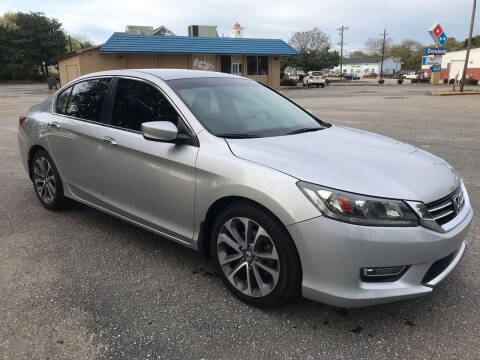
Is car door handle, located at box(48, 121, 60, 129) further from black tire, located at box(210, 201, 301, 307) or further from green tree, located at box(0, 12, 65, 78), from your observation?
green tree, located at box(0, 12, 65, 78)

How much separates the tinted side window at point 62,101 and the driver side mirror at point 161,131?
182 cm

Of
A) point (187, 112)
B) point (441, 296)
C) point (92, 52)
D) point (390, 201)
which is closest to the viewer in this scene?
point (390, 201)

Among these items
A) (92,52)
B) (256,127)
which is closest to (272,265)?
(256,127)

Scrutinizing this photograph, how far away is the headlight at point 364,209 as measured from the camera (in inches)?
92.9

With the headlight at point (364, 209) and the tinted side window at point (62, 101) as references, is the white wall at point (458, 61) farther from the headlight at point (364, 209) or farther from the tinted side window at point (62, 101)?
the headlight at point (364, 209)

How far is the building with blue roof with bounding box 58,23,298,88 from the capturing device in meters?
33.8

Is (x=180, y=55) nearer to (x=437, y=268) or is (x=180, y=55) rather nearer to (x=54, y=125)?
(x=54, y=125)

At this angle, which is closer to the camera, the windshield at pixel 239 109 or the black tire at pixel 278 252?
the black tire at pixel 278 252

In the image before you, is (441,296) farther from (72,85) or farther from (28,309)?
(72,85)

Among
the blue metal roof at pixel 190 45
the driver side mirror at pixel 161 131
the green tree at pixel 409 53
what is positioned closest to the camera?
the driver side mirror at pixel 161 131

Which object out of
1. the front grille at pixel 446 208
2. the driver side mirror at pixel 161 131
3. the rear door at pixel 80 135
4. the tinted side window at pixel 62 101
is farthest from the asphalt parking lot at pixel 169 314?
the tinted side window at pixel 62 101

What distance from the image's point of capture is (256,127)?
132 inches

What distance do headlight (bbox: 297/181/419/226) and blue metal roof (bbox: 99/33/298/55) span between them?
33591 mm

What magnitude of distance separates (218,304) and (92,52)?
34.8 meters
